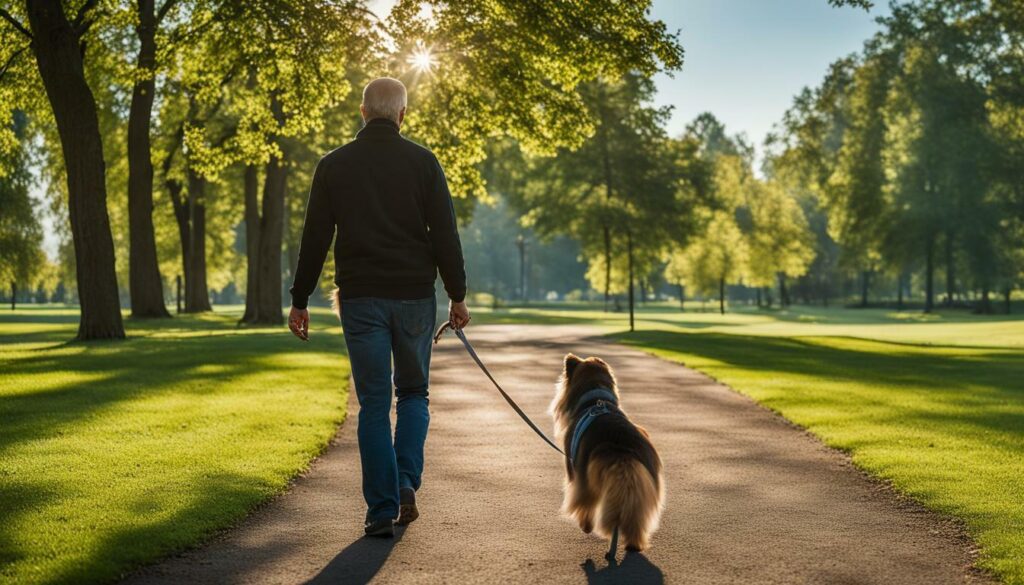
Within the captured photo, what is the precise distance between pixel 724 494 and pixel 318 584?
3.41 metres

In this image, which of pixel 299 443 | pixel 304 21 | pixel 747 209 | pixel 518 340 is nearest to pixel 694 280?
pixel 747 209

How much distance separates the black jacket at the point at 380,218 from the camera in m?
5.23

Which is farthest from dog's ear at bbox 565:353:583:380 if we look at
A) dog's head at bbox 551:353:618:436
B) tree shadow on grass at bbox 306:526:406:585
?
tree shadow on grass at bbox 306:526:406:585

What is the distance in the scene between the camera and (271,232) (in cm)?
2952

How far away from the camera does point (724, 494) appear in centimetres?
667

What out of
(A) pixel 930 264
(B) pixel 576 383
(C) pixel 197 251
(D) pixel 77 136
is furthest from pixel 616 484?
Result: (A) pixel 930 264

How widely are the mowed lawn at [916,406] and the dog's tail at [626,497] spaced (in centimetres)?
188

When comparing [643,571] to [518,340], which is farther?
[518,340]

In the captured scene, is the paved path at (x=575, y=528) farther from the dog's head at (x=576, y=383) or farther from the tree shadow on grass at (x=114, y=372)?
the tree shadow on grass at (x=114, y=372)

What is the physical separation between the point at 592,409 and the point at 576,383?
0.50 m

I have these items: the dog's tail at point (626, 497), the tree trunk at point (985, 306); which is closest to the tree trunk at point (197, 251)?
the dog's tail at point (626, 497)

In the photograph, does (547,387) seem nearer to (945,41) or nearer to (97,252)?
(97,252)

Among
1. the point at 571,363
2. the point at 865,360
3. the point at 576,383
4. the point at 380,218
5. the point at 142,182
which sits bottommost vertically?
the point at 865,360

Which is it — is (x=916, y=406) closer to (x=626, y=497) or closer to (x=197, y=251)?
(x=626, y=497)
